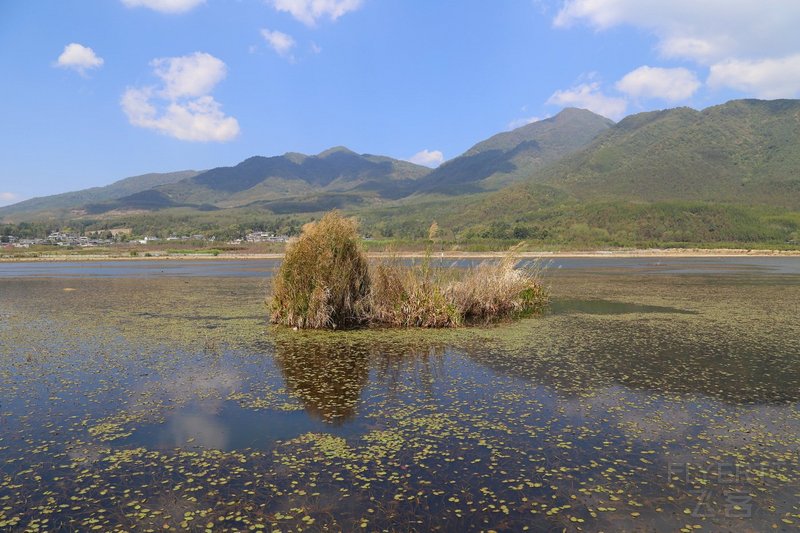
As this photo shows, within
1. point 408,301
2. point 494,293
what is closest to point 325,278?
point 408,301

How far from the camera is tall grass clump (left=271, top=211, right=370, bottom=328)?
17000mm

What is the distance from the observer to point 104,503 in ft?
19.7

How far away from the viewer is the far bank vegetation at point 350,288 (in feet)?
56.0

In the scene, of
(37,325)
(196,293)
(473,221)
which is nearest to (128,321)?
(37,325)

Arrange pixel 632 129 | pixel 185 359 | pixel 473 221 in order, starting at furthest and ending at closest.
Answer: pixel 632 129 → pixel 473 221 → pixel 185 359

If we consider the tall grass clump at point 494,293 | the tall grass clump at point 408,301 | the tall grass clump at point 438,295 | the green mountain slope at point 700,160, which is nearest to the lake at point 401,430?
the tall grass clump at point 408,301

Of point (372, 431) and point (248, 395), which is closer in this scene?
point (372, 431)

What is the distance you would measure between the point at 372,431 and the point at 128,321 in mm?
14907

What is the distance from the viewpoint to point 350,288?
57.9 feet

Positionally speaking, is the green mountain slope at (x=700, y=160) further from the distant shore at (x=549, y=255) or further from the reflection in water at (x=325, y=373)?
the reflection in water at (x=325, y=373)

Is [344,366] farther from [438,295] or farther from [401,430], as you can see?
[438,295]

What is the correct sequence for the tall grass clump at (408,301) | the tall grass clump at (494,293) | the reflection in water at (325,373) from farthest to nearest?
the tall grass clump at (494,293)
the tall grass clump at (408,301)
the reflection in water at (325,373)

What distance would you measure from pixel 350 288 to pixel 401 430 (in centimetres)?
971

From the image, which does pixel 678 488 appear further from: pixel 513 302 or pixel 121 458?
pixel 513 302
